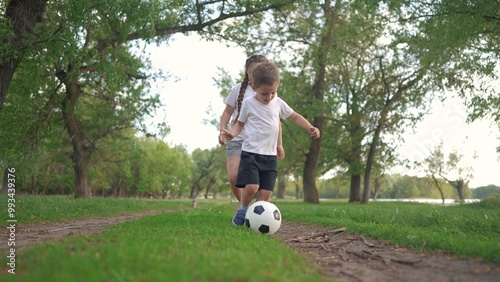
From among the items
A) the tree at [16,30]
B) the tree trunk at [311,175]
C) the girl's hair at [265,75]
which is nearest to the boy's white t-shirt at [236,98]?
the girl's hair at [265,75]

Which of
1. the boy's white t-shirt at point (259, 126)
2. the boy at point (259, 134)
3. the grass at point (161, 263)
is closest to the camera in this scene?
the grass at point (161, 263)

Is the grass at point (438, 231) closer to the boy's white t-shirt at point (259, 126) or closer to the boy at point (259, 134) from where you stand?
the boy at point (259, 134)

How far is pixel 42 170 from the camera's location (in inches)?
1914

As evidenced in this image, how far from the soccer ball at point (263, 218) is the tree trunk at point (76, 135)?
50.7 feet

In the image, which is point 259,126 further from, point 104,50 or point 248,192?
point 104,50

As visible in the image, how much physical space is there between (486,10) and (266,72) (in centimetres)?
961

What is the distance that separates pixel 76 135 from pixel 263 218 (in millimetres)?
18088

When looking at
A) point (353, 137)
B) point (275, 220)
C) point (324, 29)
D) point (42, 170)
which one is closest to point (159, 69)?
point (324, 29)

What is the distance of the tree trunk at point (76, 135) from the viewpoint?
66.9 ft

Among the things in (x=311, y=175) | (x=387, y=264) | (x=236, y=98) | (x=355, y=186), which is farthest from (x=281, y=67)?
(x=387, y=264)

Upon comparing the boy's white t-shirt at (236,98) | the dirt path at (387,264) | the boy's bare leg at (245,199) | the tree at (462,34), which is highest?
the tree at (462,34)

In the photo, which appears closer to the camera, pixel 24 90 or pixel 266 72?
pixel 266 72

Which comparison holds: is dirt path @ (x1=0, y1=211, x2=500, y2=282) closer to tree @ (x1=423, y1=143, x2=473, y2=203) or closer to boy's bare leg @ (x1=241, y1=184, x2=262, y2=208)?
boy's bare leg @ (x1=241, y1=184, x2=262, y2=208)

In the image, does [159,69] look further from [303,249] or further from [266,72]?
[303,249]
